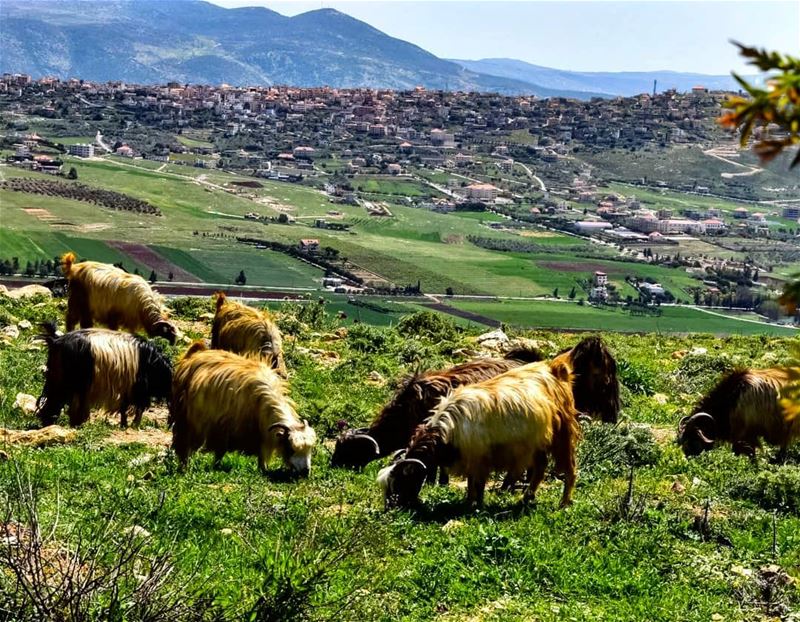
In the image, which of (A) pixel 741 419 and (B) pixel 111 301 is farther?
(B) pixel 111 301

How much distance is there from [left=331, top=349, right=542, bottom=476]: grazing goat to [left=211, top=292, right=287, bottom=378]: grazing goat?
3137mm

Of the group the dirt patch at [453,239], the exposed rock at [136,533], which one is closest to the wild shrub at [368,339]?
the exposed rock at [136,533]

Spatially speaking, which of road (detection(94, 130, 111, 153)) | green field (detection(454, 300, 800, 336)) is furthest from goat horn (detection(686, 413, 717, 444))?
road (detection(94, 130, 111, 153))

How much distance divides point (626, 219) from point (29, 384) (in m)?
128

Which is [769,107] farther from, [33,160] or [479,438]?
[33,160]

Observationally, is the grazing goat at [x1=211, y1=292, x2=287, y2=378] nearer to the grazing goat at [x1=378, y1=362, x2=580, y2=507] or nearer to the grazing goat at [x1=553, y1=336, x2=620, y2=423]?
the grazing goat at [x1=553, y1=336, x2=620, y2=423]

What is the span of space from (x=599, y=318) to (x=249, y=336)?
190ft

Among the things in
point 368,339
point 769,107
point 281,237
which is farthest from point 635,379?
point 281,237

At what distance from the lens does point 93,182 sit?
12600 centimetres

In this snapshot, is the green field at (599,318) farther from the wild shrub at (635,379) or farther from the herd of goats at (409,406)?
the herd of goats at (409,406)

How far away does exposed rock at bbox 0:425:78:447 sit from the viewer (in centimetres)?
1139

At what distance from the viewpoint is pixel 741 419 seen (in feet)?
43.9

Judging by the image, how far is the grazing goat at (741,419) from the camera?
519 inches

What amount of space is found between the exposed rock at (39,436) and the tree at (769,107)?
33.9 feet
